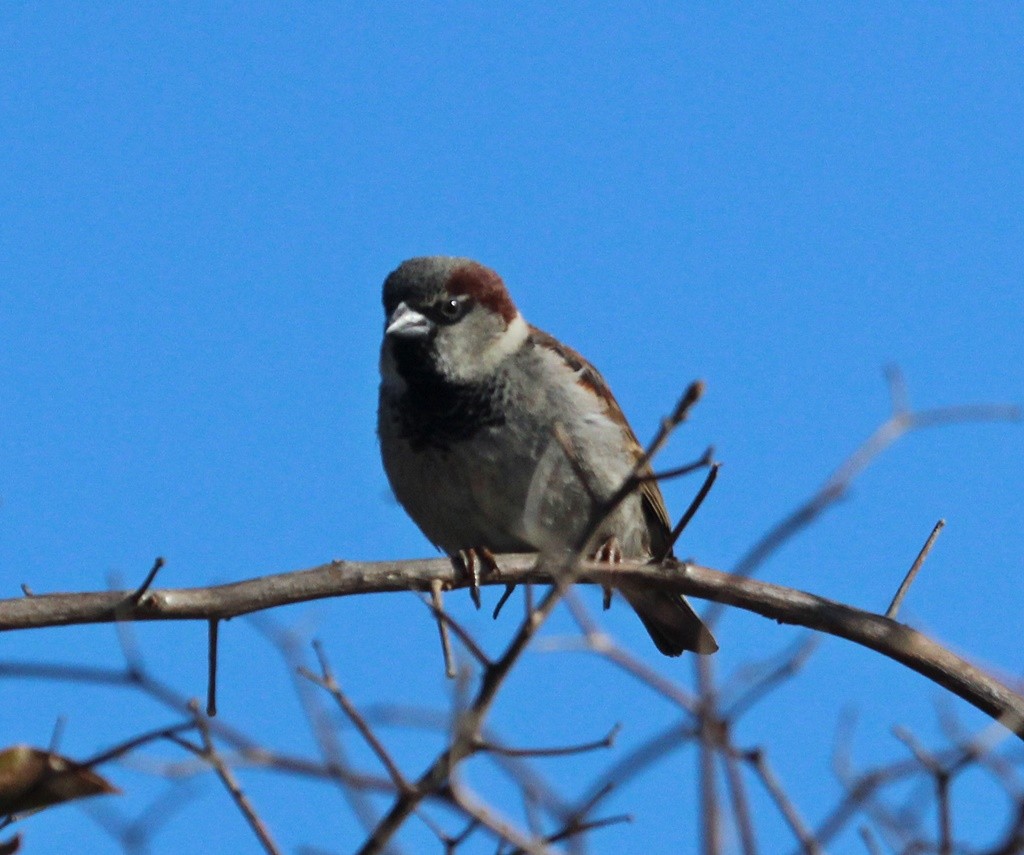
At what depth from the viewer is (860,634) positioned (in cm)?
327

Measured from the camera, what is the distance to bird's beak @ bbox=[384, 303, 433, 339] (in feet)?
16.4

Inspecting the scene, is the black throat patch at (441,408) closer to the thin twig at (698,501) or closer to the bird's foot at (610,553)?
the bird's foot at (610,553)

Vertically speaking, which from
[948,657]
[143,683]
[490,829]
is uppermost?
[948,657]

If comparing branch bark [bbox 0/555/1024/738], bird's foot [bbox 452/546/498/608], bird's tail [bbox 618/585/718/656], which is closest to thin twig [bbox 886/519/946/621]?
branch bark [bbox 0/555/1024/738]

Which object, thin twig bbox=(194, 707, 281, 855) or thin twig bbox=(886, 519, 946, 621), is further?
thin twig bbox=(886, 519, 946, 621)

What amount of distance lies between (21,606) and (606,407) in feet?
8.31

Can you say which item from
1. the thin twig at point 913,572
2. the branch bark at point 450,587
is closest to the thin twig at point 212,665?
the branch bark at point 450,587

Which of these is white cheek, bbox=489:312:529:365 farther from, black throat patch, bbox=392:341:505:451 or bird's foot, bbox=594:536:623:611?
bird's foot, bbox=594:536:623:611

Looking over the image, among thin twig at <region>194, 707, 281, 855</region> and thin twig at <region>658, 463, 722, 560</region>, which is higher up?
thin twig at <region>658, 463, 722, 560</region>

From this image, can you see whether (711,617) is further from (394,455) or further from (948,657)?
(394,455)

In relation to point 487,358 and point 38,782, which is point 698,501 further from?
point 487,358

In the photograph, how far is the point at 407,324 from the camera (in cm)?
500

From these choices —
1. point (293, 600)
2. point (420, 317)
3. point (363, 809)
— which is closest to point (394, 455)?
point (420, 317)

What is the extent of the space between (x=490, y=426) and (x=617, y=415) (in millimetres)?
631
